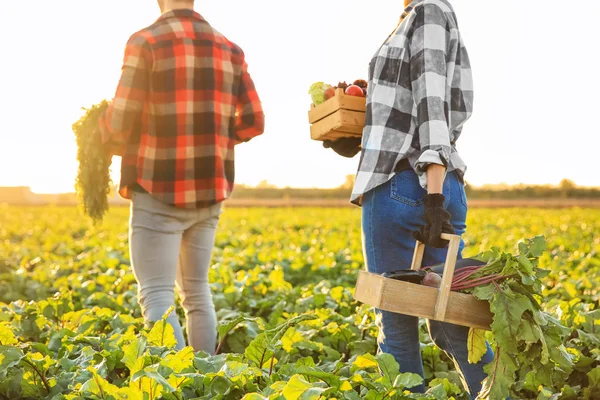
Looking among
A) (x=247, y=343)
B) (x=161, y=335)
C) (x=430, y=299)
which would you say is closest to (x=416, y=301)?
(x=430, y=299)

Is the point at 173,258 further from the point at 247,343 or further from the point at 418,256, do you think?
the point at 418,256

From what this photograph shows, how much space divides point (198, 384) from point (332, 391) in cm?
53

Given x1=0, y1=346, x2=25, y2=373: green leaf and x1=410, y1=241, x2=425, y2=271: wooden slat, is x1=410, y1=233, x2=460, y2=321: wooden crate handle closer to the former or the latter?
x1=410, y1=241, x2=425, y2=271: wooden slat

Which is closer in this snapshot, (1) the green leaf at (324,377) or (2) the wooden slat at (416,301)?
(2) the wooden slat at (416,301)

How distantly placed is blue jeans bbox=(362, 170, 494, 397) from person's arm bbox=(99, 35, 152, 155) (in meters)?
1.28

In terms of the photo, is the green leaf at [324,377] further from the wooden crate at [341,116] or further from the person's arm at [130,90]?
the person's arm at [130,90]

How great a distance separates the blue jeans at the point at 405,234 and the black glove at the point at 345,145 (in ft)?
1.35

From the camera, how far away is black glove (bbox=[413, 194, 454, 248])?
216cm

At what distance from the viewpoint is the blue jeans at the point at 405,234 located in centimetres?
230

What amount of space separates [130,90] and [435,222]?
5.27ft

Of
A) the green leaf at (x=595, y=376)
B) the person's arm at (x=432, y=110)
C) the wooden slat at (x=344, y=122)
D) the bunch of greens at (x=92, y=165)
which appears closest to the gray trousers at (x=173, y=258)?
the bunch of greens at (x=92, y=165)

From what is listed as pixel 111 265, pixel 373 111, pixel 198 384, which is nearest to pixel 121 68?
pixel 373 111

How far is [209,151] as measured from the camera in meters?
3.15

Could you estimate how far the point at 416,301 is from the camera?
2.07m
